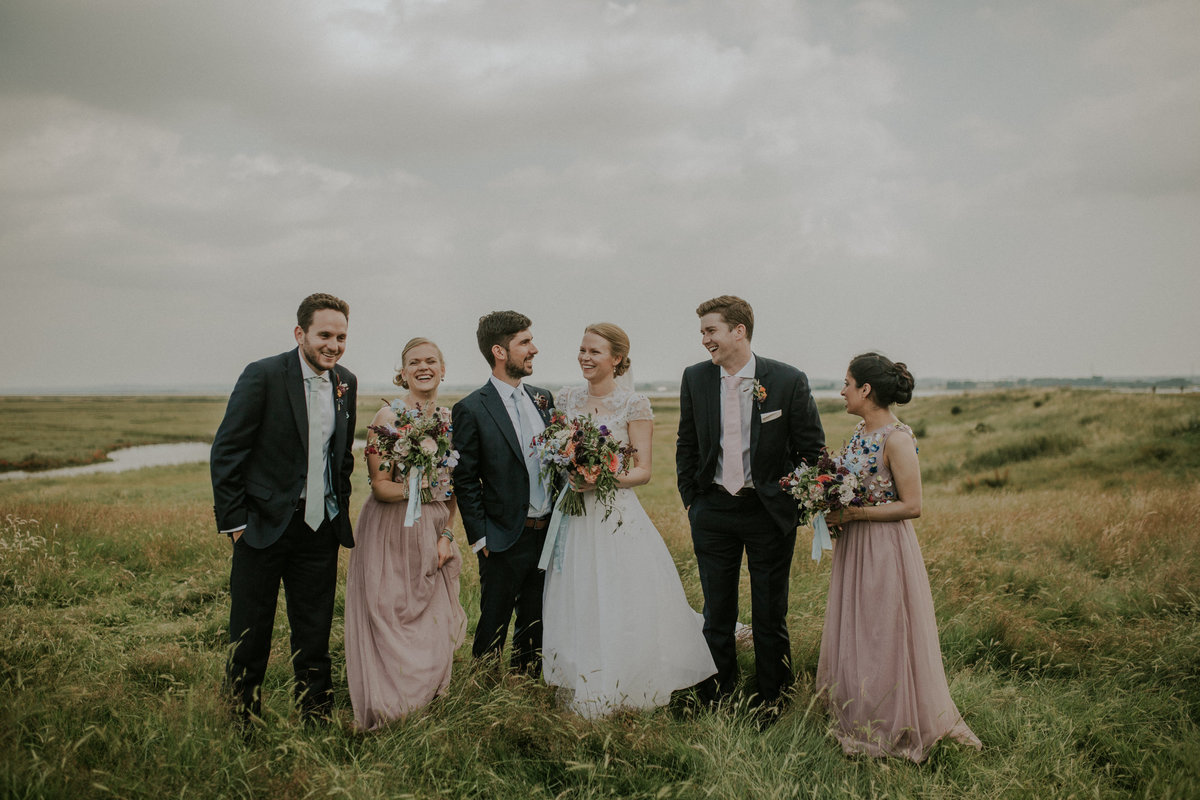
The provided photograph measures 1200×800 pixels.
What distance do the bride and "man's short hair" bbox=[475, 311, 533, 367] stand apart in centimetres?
58

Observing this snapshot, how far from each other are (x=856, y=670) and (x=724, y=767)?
4.83 feet

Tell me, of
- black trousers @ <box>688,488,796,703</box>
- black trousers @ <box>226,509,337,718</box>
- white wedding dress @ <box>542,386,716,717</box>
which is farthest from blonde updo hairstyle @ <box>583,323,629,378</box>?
black trousers @ <box>226,509,337,718</box>

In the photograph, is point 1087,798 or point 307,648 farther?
point 307,648

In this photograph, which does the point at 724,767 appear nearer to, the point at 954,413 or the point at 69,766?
the point at 69,766

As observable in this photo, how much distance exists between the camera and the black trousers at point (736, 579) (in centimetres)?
531

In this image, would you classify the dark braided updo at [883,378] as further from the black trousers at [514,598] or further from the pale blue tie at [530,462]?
the black trousers at [514,598]

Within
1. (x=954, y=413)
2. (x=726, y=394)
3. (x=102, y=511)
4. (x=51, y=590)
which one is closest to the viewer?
(x=726, y=394)

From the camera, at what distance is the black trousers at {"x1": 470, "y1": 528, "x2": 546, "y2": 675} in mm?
5164

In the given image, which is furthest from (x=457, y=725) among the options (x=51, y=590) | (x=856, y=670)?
(x=51, y=590)

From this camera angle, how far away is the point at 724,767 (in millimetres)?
3816

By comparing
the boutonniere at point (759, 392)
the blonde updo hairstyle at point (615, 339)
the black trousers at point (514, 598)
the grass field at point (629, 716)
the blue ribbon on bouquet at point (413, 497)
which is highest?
the blonde updo hairstyle at point (615, 339)

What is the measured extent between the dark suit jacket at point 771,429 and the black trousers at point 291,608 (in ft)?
9.88

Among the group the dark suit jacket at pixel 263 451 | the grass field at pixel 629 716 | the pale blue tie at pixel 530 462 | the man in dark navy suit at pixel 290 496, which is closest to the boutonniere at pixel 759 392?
the pale blue tie at pixel 530 462

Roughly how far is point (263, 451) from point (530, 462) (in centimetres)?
193
